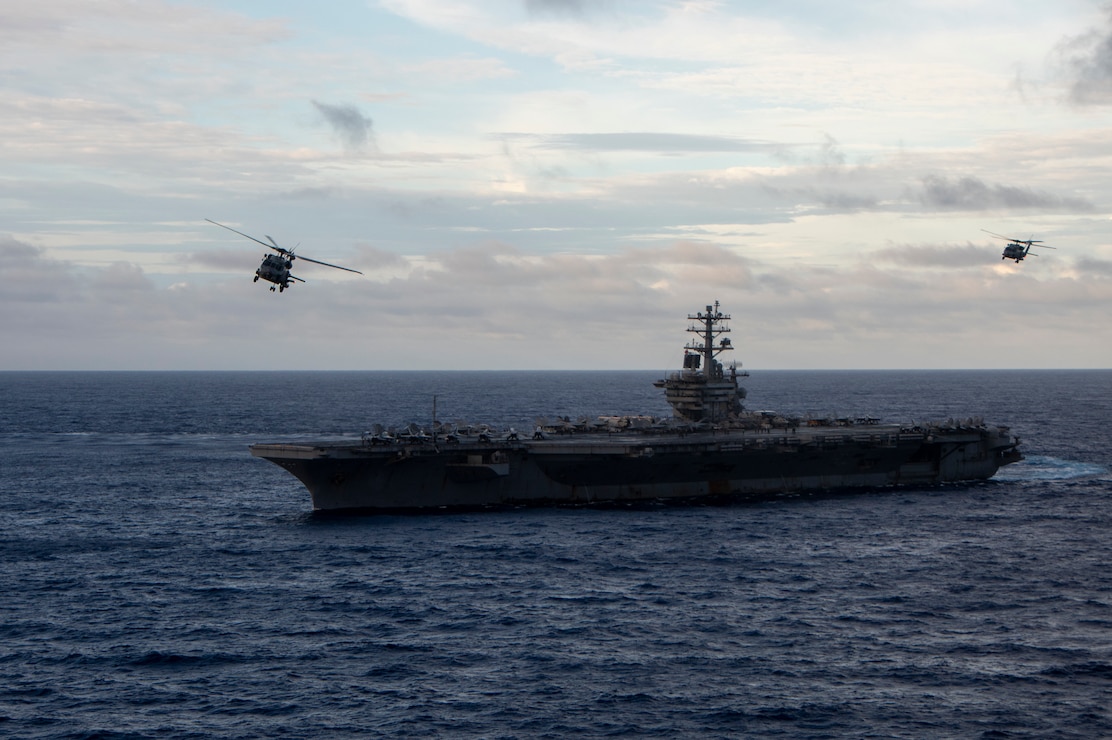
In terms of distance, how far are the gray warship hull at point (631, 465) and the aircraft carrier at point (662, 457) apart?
0.06 m

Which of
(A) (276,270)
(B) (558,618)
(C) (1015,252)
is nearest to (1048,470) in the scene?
(C) (1015,252)

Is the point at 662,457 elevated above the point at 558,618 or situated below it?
above

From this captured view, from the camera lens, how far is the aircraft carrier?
4794 cm

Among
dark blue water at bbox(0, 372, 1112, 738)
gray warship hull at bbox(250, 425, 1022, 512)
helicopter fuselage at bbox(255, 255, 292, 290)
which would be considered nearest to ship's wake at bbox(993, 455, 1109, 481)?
gray warship hull at bbox(250, 425, 1022, 512)

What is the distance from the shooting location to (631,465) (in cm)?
5184

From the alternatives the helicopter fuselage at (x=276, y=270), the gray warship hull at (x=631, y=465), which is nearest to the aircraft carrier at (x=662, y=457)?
the gray warship hull at (x=631, y=465)

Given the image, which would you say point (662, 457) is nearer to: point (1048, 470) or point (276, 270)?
point (276, 270)

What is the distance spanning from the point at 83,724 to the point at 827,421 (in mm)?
50070

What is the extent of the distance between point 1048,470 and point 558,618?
157 ft

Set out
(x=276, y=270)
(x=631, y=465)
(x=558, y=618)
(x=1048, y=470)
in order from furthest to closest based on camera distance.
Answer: (x=1048, y=470)
(x=631, y=465)
(x=276, y=270)
(x=558, y=618)

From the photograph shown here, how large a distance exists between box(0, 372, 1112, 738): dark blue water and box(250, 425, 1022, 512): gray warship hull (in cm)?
195

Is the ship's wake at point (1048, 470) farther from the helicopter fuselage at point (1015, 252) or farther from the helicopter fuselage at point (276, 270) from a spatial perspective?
the helicopter fuselage at point (276, 270)

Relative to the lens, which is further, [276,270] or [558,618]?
[276,270]

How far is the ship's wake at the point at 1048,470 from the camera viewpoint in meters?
64.4
